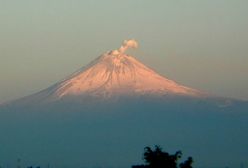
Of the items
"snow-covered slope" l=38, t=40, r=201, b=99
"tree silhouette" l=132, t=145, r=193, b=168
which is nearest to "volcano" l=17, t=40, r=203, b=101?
"snow-covered slope" l=38, t=40, r=201, b=99

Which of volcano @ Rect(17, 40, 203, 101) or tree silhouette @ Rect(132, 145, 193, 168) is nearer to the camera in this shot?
tree silhouette @ Rect(132, 145, 193, 168)

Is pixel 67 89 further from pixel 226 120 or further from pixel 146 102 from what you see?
pixel 226 120

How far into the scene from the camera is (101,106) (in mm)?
153000

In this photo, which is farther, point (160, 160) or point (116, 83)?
point (116, 83)

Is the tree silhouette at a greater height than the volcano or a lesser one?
lesser

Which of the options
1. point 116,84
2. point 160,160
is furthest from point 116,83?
point 160,160

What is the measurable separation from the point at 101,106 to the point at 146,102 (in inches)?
224

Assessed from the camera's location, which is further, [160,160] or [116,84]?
[116,84]

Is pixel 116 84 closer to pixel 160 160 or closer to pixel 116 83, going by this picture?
pixel 116 83

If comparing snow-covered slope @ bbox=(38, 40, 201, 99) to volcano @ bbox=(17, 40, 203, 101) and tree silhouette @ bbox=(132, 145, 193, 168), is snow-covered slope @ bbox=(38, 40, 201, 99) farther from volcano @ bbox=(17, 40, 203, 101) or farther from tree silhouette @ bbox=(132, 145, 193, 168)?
tree silhouette @ bbox=(132, 145, 193, 168)

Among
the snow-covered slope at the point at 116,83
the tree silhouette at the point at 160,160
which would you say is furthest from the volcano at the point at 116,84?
the tree silhouette at the point at 160,160

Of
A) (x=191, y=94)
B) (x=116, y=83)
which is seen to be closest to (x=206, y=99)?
(x=191, y=94)

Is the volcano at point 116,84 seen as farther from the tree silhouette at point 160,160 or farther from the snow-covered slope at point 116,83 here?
the tree silhouette at point 160,160

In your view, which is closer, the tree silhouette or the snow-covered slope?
the tree silhouette
